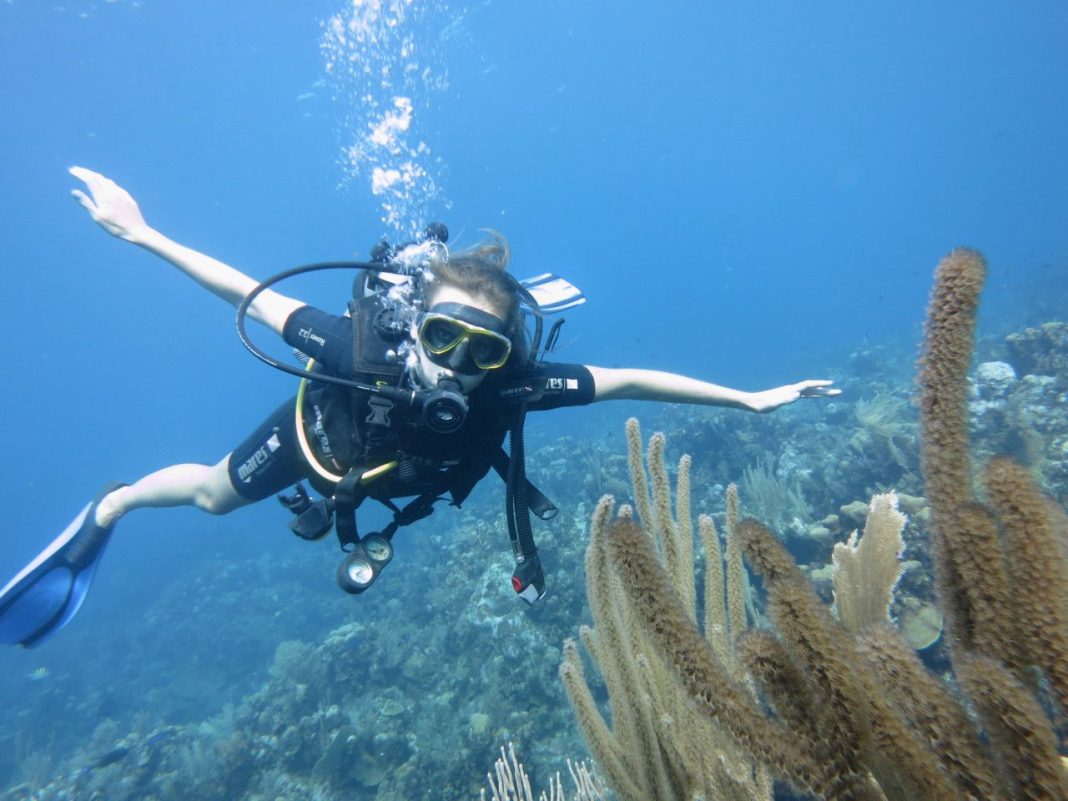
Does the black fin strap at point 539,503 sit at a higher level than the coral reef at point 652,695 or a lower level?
higher

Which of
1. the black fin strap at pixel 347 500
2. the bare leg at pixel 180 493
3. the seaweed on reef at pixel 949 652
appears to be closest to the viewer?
the seaweed on reef at pixel 949 652

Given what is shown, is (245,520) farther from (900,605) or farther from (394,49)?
(900,605)

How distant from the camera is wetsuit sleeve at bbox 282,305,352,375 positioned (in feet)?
12.8

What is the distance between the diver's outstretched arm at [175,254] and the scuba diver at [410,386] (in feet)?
0.04

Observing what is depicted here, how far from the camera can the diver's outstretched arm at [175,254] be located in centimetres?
415

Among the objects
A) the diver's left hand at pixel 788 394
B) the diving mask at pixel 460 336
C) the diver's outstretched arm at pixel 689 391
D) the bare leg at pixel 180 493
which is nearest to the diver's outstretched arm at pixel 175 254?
the diving mask at pixel 460 336

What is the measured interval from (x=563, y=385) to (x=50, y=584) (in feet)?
20.2

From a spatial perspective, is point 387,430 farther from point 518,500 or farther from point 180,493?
point 180,493

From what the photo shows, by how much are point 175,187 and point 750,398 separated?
6315cm

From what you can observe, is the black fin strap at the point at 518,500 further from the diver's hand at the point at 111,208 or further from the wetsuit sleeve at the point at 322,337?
the diver's hand at the point at 111,208

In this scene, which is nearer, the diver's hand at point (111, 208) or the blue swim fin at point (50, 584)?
the diver's hand at point (111, 208)

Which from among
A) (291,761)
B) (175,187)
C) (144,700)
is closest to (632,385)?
(291,761)

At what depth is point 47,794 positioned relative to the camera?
32.7 ft

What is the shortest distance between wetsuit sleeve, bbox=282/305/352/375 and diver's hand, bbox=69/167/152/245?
1.56m
